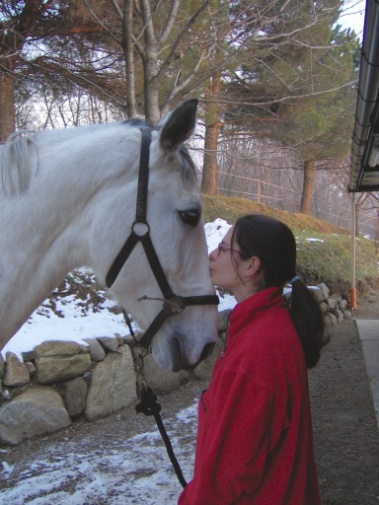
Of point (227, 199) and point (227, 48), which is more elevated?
point (227, 48)

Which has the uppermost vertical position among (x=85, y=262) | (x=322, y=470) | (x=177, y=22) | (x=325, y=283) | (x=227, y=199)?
(x=177, y=22)

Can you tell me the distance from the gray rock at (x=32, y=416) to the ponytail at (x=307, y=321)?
102 inches

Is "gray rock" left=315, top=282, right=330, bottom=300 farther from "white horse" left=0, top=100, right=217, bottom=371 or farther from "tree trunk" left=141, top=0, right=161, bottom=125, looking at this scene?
"white horse" left=0, top=100, right=217, bottom=371

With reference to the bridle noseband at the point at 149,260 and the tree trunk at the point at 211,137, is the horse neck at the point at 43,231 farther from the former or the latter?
the tree trunk at the point at 211,137

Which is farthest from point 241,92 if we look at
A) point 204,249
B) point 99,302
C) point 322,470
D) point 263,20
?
point 204,249

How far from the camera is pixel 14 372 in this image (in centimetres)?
345

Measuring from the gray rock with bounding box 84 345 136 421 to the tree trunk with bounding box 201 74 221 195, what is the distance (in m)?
2.62

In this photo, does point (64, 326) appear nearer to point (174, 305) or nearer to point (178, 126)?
point (174, 305)

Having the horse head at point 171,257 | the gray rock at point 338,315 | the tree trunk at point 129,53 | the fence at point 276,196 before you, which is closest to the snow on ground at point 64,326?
the tree trunk at point 129,53

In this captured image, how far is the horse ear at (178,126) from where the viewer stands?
140 cm

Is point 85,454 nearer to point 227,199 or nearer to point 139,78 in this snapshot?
point 139,78

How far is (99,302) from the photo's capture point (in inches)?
191

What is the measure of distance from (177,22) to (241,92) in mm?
4222

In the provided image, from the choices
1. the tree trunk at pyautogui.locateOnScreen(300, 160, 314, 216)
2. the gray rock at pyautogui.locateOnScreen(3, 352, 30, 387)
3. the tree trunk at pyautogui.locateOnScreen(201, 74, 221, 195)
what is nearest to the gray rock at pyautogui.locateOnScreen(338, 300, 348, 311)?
the tree trunk at pyautogui.locateOnScreen(201, 74, 221, 195)
